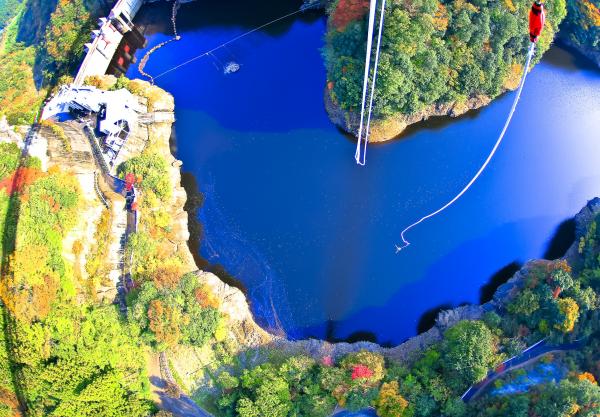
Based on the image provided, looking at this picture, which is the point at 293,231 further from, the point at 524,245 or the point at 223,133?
the point at 524,245

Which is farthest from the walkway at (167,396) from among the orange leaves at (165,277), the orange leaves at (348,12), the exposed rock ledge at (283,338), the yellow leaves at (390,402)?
the orange leaves at (348,12)

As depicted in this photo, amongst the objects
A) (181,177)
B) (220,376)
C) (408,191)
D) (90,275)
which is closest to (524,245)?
(408,191)

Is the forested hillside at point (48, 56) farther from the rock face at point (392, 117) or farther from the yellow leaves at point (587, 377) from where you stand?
the yellow leaves at point (587, 377)

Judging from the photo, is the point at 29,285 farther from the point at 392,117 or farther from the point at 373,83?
the point at 392,117

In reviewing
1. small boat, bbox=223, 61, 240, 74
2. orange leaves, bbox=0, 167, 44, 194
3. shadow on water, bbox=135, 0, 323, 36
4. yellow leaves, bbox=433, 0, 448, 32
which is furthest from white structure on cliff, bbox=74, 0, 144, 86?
yellow leaves, bbox=433, 0, 448, 32

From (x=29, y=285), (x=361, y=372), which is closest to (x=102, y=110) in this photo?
(x=29, y=285)

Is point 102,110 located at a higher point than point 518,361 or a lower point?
higher
